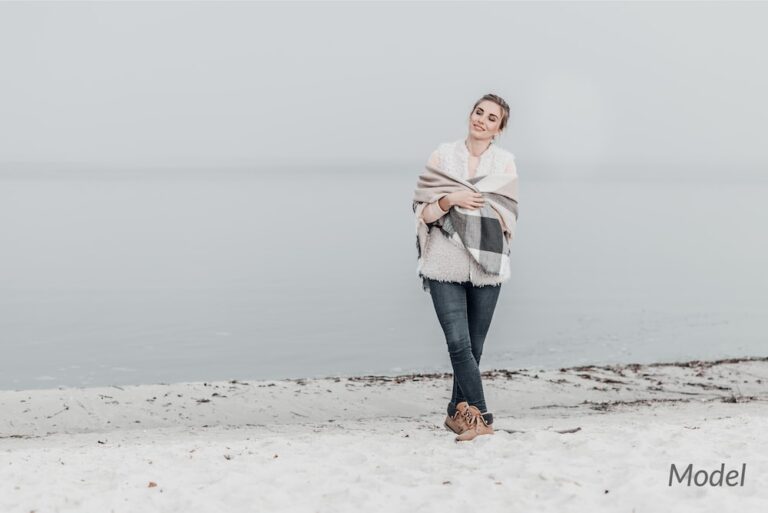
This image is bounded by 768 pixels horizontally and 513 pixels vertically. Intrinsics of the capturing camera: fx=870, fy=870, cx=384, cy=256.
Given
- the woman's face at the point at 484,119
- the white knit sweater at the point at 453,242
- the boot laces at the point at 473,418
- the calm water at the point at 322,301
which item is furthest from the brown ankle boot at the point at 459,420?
the calm water at the point at 322,301

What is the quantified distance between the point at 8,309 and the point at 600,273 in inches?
670

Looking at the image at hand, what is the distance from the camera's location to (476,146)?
17.9ft

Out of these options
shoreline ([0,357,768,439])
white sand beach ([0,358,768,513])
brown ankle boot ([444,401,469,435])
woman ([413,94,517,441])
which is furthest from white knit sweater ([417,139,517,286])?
shoreline ([0,357,768,439])

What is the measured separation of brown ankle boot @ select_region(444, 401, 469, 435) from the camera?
5.62 meters

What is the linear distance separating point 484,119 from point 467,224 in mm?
659

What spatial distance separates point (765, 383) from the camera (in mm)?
9664

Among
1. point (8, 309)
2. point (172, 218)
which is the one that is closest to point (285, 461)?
point (8, 309)

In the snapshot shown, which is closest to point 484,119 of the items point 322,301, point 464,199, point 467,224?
point 464,199

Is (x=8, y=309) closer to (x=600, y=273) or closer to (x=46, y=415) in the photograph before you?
(x=46, y=415)

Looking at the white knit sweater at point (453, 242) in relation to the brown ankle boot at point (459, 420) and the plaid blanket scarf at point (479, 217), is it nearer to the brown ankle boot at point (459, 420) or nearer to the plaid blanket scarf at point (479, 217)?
the plaid blanket scarf at point (479, 217)

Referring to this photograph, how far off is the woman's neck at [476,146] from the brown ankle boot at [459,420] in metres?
1.62

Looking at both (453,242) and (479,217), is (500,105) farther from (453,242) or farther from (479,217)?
(453,242)

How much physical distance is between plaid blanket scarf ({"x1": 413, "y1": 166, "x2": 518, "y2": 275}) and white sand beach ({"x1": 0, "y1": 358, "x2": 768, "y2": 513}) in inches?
46.6

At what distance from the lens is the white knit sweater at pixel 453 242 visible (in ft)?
17.7
